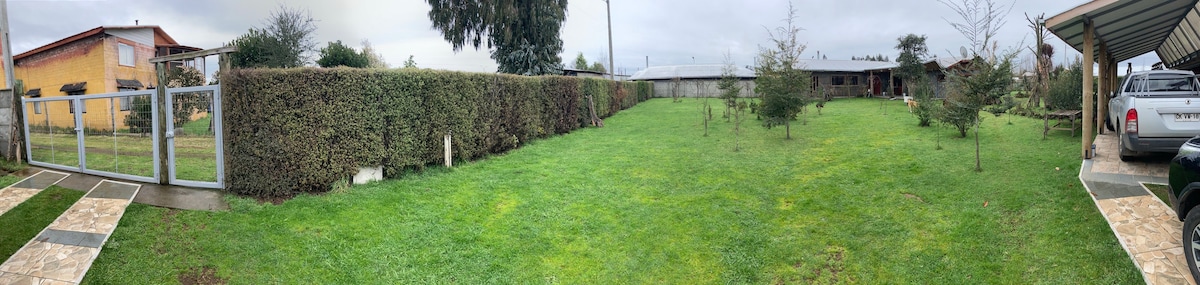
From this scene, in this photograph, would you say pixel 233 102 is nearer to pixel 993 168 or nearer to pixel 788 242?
pixel 788 242

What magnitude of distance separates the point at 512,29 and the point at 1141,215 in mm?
27574

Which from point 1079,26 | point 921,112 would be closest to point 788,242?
point 1079,26

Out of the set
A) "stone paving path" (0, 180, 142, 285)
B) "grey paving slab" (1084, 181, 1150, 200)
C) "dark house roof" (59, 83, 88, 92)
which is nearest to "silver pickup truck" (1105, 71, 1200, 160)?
"grey paving slab" (1084, 181, 1150, 200)

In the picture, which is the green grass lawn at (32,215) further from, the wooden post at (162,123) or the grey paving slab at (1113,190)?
the grey paving slab at (1113,190)

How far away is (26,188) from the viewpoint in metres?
8.36

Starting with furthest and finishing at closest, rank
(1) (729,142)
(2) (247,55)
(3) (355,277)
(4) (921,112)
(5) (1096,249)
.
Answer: (2) (247,55), (4) (921,112), (1) (729,142), (3) (355,277), (5) (1096,249)

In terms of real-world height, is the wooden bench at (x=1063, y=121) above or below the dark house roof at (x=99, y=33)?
below

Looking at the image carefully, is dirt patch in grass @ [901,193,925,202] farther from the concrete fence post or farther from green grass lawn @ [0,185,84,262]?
green grass lawn @ [0,185,84,262]

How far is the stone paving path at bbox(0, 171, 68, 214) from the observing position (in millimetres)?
7438

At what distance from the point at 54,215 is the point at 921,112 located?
16.9m

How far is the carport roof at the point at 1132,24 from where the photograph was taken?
6989mm

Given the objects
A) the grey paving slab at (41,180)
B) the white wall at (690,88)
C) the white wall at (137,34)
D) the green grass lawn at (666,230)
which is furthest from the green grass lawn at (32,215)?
the white wall at (690,88)

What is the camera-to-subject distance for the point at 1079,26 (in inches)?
315

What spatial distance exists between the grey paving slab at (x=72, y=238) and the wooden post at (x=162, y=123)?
5.83 ft
